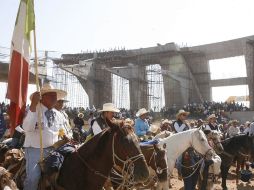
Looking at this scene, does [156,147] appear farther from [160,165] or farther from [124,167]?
[124,167]

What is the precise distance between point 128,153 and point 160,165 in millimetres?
3365

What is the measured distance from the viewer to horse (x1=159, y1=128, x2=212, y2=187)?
8.51 m

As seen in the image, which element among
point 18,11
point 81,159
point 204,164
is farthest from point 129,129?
point 204,164

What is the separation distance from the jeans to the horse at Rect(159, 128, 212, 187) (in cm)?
395

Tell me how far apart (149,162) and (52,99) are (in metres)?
3.32

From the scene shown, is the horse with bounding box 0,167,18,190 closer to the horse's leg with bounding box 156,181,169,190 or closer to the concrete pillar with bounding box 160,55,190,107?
the horse's leg with bounding box 156,181,169,190

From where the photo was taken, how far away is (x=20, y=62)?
509 centimetres

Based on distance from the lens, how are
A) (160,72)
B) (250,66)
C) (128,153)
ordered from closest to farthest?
1. (128,153)
2. (250,66)
3. (160,72)

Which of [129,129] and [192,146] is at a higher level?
[129,129]

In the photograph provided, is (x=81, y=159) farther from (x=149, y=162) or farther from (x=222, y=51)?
(x=222, y=51)

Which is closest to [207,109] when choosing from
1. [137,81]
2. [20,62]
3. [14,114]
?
[137,81]

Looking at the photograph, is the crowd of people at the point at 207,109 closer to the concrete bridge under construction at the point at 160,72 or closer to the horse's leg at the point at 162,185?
the concrete bridge under construction at the point at 160,72

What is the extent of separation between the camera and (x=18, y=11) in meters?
5.21

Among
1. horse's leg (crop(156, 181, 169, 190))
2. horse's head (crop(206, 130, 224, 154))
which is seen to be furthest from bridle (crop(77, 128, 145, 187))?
horse's head (crop(206, 130, 224, 154))
